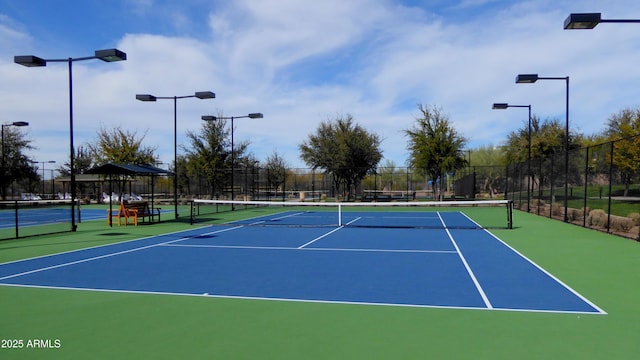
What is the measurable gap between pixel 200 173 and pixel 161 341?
3130 centimetres

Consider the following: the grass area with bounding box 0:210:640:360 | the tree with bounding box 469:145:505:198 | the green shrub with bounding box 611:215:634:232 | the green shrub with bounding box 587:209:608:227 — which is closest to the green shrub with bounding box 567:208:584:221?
the green shrub with bounding box 587:209:608:227

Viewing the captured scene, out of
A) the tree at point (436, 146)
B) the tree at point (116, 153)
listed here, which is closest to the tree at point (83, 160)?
the tree at point (116, 153)

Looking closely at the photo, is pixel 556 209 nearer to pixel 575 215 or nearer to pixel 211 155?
pixel 575 215

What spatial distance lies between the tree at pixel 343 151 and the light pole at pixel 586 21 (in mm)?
23658

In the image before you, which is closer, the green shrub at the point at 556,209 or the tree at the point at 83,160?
the green shrub at the point at 556,209

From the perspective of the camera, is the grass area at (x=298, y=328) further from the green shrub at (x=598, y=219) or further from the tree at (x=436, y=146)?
the tree at (x=436, y=146)

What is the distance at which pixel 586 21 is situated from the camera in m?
10.7

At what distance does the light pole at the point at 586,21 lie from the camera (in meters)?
10.6

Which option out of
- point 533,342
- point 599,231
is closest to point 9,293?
point 533,342

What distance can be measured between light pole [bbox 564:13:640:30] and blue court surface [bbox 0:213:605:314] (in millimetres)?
5599

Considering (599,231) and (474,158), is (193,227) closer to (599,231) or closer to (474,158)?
(599,231)

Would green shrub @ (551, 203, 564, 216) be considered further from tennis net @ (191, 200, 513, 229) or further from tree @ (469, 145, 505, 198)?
tree @ (469, 145, 505, 198)

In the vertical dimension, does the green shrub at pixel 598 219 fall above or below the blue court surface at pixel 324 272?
above

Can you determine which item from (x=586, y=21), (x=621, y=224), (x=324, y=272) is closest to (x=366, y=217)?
(x=621, y=224)
